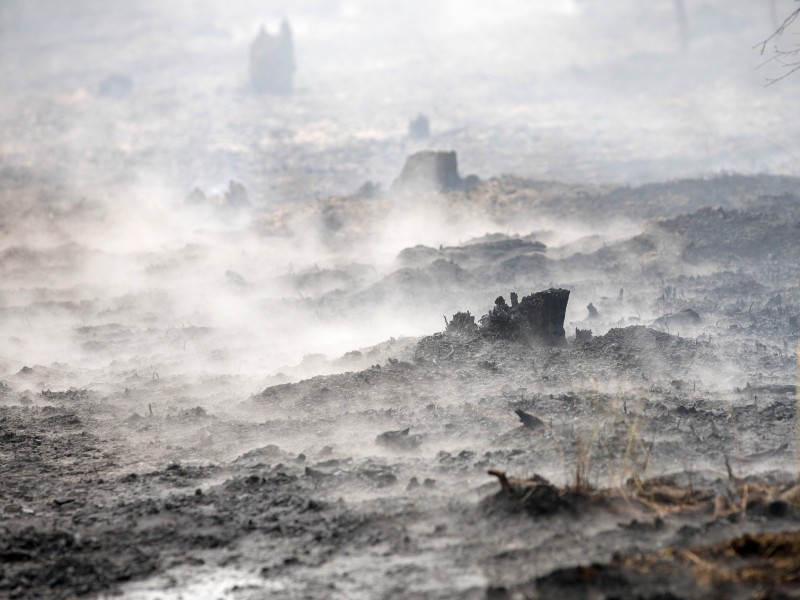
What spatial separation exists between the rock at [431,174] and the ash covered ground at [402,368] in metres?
0.06

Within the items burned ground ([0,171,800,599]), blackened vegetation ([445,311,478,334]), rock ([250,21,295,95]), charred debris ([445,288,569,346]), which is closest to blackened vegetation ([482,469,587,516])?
burned ground ([0,171,800,599])

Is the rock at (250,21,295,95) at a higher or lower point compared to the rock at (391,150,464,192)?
higher

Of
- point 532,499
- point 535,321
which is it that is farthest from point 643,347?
point 532,499

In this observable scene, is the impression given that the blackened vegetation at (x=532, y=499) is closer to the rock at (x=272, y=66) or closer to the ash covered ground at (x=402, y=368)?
the ash covered ground at (x=402, y=368)

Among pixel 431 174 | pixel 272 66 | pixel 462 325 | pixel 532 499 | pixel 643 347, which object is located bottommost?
pixel 643 347

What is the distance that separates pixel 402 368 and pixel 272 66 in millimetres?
33739

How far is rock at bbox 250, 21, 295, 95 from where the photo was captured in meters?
39.1

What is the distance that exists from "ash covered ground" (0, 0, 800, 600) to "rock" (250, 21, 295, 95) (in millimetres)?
8066

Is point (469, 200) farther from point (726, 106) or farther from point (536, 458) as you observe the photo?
point (726, 106)

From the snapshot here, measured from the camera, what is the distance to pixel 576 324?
10.4 metres

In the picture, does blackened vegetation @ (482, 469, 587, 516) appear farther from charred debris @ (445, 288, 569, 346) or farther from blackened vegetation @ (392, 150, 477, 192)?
blackened vegetation @ (392, 150, 477, 192)

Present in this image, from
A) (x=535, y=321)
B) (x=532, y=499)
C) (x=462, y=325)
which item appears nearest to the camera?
(x=532, y=499)

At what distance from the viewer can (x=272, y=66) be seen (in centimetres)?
3925

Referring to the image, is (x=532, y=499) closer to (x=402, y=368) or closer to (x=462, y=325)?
(x=402, y=368)
